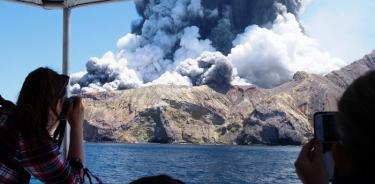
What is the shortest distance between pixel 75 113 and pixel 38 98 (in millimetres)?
122

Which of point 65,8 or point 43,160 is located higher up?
point 65,8

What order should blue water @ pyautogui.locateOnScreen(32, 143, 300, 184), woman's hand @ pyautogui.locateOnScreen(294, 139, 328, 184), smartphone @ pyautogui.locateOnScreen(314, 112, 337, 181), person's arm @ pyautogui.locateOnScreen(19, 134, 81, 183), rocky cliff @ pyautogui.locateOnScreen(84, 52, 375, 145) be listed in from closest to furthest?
woman's hand @ pyautogui.locateOnScreen(294, 139, 328, 184) → smartphone @ pyautogui.locateOnScreen(314, 112, 337, 181) → person's arm @ pyautogui.locateOnScreen(19, 134, 81, 183) → blue water @ pyautogui.locateOnScreen(32, 143, 300, 184) → rocky cliff @ pyautogui.locateOnScreen(84, 52, 375, 145)

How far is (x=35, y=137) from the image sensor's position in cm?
112

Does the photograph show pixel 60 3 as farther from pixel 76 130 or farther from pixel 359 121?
pixel 359 121

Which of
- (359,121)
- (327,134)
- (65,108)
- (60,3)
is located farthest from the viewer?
(60,3)

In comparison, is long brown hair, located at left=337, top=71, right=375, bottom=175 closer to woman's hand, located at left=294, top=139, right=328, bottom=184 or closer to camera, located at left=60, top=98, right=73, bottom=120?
woman's hand, located at left=294, top=139, right=328, bottom=184

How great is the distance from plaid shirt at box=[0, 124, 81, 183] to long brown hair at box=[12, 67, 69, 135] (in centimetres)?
2

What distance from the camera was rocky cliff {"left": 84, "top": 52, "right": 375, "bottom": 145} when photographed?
71.5 meters

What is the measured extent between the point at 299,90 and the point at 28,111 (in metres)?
78.6

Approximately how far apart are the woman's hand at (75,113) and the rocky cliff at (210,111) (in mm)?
68814

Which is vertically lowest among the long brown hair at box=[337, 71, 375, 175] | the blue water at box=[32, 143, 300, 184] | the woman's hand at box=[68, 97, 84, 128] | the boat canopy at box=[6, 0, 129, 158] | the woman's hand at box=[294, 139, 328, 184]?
the blue water at box=[32, 143, 300, 184]

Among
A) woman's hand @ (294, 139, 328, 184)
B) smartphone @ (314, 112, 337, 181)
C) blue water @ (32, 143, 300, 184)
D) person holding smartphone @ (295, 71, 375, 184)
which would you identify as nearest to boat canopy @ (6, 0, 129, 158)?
smartphone @ (314, 112, 337, 181)

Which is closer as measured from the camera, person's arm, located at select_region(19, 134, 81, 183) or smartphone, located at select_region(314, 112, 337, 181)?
smartphone, located at select_region(314, 112, 337, 181)

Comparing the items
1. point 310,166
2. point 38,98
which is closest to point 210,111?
point 38,98
